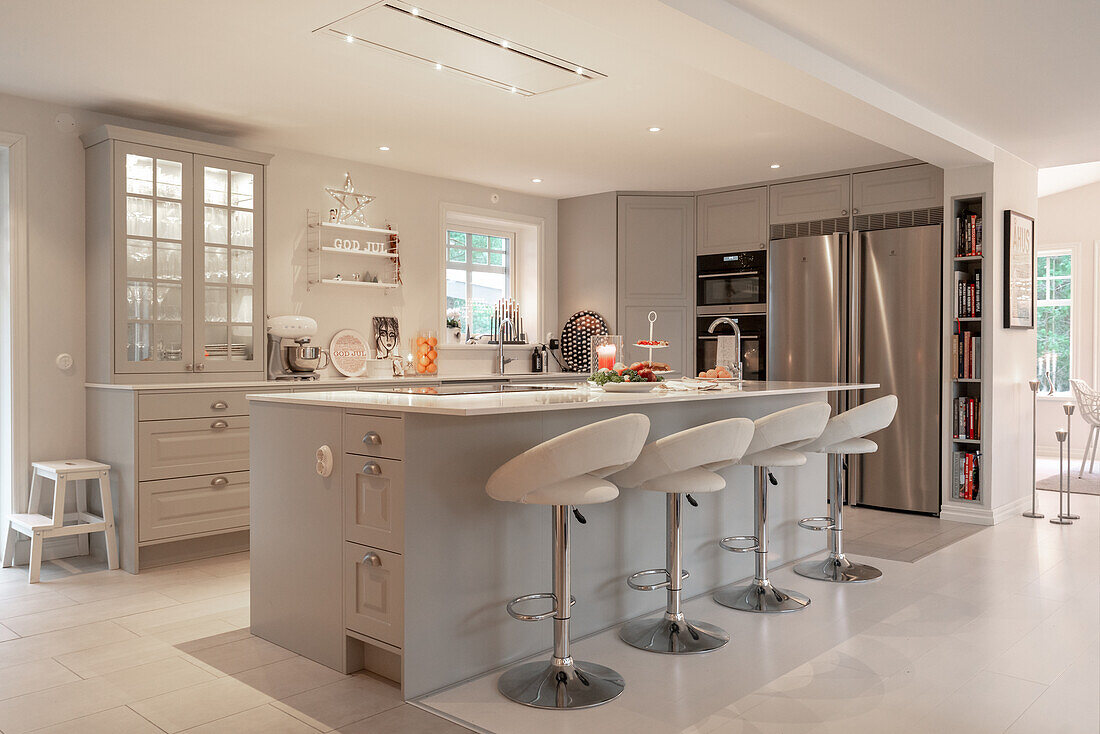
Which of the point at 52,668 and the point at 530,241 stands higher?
the point at 530,241

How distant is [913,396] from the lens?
5578mm

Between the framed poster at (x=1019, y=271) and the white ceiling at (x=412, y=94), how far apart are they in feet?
3.00

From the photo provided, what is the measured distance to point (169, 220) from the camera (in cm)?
450

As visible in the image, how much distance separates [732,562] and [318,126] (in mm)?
3412

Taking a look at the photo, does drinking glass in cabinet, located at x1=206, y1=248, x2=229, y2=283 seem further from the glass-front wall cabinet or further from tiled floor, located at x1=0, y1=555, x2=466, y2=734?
tiled floor, located at x1=0, y1=555, x2=466, y2=734

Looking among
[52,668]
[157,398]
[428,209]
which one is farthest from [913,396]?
[52,668]

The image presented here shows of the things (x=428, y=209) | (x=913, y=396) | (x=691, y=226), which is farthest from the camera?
(x=691, y=226)

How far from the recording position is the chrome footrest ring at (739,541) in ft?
11.1

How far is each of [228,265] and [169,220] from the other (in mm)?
402

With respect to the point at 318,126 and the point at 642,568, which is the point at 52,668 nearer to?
the point at 642,568

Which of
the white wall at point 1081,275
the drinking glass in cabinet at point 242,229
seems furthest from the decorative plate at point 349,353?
the white wall at point 1081,275

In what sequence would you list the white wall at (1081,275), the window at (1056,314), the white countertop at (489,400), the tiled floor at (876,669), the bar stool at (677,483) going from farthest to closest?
1. the window at (1056,314)
2. the white wall at (1081,275)
3. the bar stool at (677,483)
4. the white countertop at (489,400)
5. the tiled floor at (876,669)

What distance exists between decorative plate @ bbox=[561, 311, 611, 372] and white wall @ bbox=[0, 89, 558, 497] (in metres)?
0.26

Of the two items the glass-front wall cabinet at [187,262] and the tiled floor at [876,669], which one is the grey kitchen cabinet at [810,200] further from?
the glass-front wall cabinet at [187,262]
